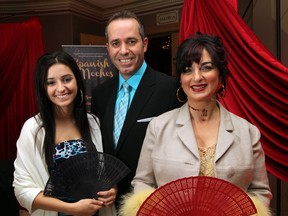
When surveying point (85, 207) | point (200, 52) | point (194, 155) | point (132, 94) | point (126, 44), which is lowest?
point (85, 207)

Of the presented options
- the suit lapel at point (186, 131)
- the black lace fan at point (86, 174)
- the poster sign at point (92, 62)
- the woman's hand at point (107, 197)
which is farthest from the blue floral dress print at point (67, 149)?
the poster sign at point (92, 62)

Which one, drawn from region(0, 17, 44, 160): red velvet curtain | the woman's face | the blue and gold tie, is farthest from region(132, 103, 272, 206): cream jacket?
region(0, 17, 44, 160): red velvet curtain

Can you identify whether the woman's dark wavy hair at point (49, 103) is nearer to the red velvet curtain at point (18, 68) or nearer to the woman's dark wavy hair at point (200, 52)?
the woman's dark wavy hair at point (200, 52)

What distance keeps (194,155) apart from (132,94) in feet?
1.94

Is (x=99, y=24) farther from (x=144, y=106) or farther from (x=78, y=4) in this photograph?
(x=144, y=106)

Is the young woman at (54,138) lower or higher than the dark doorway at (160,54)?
lower

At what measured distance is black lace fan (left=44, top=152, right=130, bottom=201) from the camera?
1226 mm

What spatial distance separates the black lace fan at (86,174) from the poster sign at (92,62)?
231 cm

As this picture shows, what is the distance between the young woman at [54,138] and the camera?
1.26m

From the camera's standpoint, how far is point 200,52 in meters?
1.09

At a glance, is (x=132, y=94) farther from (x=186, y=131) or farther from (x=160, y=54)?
(x=160, y=54)

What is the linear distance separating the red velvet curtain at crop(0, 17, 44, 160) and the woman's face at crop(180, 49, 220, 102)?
3.16 metres

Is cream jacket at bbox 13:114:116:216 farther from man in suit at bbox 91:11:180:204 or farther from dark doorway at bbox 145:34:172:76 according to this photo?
dark doorway at bbox 145:34:172:76

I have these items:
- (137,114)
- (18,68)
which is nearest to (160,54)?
(18,68)
